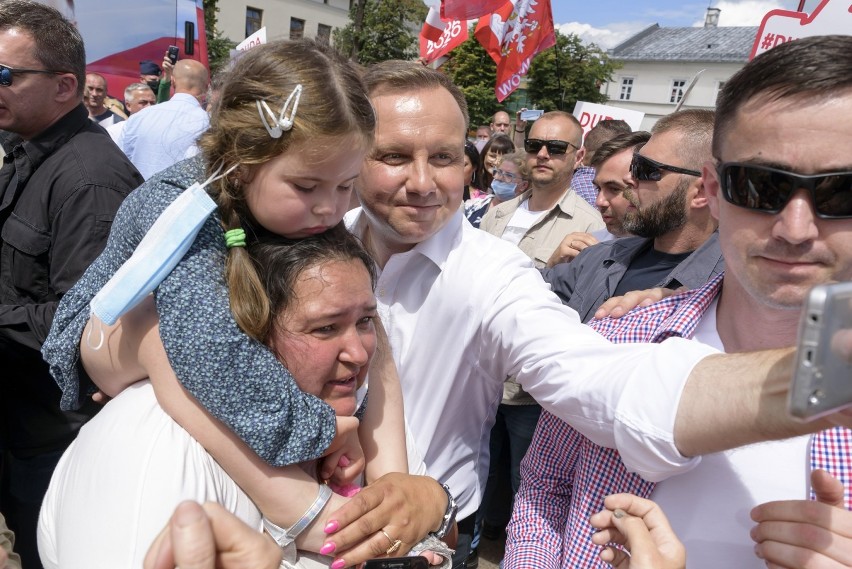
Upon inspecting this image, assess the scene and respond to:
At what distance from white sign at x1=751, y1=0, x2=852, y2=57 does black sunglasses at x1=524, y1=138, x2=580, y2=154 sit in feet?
5.21

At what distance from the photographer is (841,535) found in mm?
1000

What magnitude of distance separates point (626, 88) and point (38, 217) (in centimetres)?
6239

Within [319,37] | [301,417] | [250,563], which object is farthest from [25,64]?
[250,563]

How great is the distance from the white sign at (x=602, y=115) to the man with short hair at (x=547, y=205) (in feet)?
7.58

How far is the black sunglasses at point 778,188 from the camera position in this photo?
1.25 m

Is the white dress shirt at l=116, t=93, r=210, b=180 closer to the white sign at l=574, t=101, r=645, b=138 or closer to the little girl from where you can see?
the little girl

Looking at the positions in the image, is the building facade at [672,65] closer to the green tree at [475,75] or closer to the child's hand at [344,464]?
the green tree at [475,75]

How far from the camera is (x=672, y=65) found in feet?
182

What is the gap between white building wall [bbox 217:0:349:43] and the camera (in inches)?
1629

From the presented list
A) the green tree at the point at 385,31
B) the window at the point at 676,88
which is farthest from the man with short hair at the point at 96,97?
the window at the point at 676,88

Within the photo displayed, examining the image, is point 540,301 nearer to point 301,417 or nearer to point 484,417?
point 484,417

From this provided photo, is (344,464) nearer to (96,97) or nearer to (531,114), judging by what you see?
(531,114)

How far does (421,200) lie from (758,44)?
8.96 ft

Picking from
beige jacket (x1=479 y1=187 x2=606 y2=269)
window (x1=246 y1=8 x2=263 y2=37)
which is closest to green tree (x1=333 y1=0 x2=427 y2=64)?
window (x1=246 y1=8 x2=263 y2=37)
